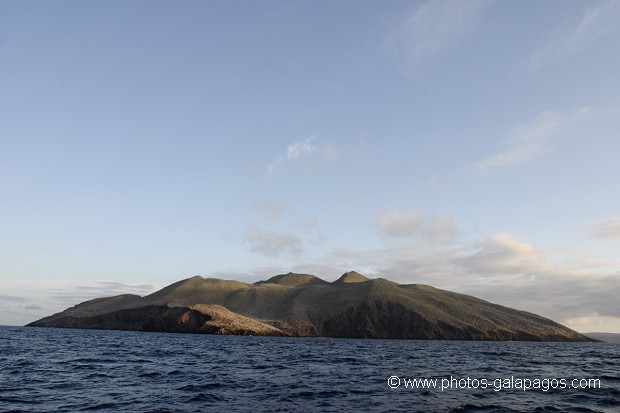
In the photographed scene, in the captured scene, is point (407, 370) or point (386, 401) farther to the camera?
point (407, 370)

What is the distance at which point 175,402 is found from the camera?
28.2 metres

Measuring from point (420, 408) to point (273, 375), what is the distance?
19.1 m

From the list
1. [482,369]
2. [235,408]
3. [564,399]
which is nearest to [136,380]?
[235,408]

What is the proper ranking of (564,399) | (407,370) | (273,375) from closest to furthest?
(564,399), (273,375), (407,370)

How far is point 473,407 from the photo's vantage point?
2753 cm

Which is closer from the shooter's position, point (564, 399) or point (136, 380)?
point (564, 399)

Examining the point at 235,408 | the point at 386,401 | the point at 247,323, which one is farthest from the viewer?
the point at 247,323

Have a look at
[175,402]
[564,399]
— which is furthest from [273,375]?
[564,399]

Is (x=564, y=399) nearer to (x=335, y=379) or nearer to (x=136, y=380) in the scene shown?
(x=335, y=379)

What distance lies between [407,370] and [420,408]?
76.6 ft

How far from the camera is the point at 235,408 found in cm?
2656

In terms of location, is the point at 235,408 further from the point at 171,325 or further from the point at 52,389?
the point at 171,325

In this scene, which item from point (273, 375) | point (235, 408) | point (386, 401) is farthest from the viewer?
point (273, 375)

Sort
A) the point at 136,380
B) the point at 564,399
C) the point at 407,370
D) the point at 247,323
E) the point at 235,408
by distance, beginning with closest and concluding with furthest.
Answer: the point at 235,408 → the point at 564,399 → the point at 136,380 → the point at 407,370 → the point at 247,323
